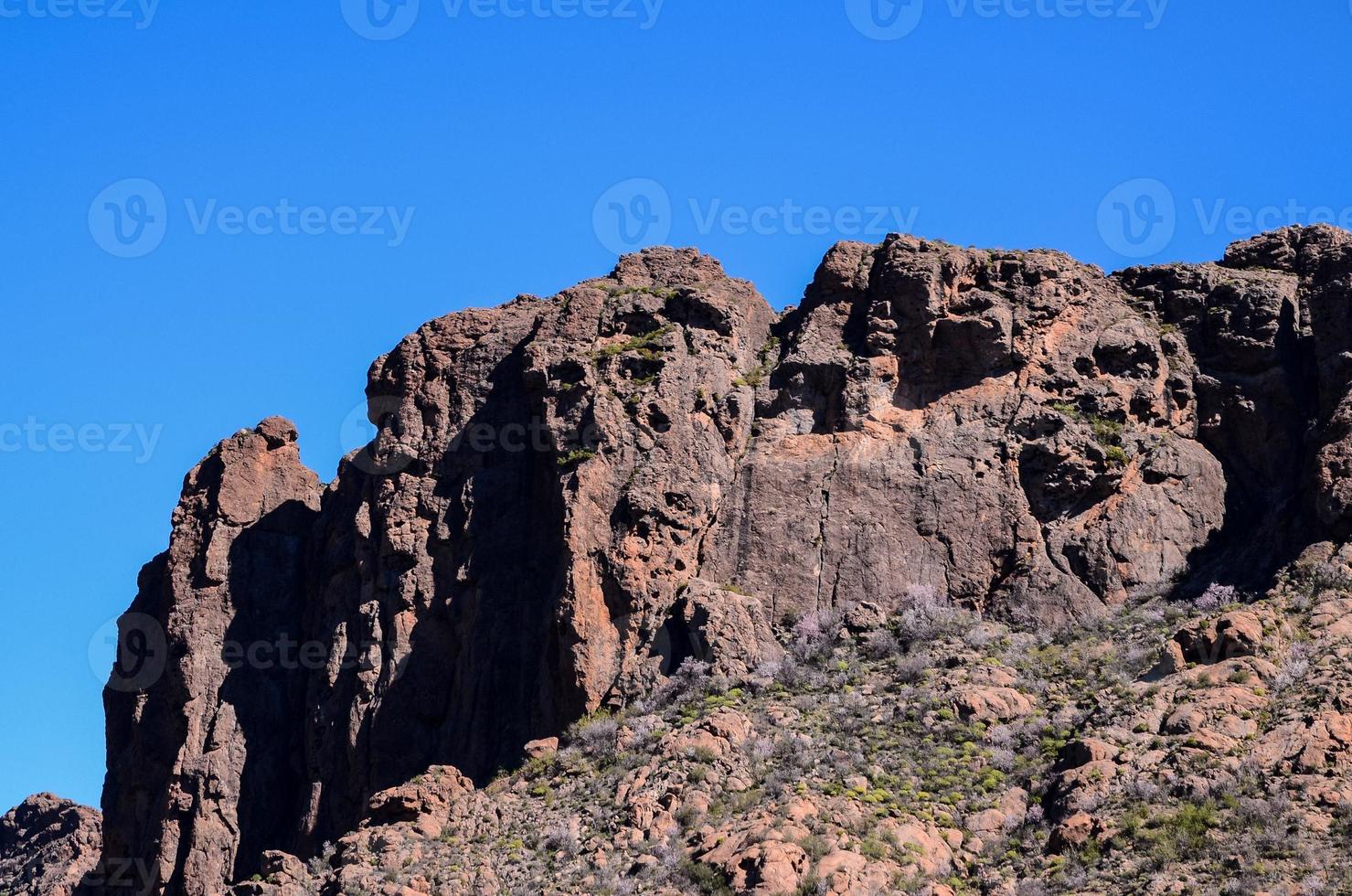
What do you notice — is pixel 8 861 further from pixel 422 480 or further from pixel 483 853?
pixel 483 853

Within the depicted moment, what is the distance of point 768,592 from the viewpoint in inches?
2359

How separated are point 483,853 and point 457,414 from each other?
1787 centimetres

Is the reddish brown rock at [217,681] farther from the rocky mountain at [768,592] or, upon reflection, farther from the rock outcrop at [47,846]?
the rock outcrop at [47,846]

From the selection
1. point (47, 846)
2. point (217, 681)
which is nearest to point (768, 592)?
point (217, 681)

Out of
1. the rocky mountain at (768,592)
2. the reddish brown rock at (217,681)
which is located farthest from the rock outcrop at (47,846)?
the rocky mountain at (768,592)

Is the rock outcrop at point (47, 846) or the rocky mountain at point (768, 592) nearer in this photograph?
the rocky mountain at point (768, 592)

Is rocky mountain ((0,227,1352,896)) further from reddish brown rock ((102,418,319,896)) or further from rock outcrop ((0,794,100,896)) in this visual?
rock outcrop ((0,794,100,896))

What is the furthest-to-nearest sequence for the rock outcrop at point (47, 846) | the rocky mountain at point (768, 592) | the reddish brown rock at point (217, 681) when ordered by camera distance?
the rock outcrop at point (47, 846) < the reddish brown rock at point (217, 681) < the rocky mountain at point (768, 592)

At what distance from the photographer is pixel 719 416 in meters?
63.0

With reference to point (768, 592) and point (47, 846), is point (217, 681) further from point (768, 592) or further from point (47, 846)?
point (47, 846)

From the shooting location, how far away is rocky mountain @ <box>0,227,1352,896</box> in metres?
50.6

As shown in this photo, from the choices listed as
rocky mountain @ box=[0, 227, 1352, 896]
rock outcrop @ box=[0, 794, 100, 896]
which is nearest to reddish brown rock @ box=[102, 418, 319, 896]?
rocky mountain @ box=[0, 227, 1352, 896]

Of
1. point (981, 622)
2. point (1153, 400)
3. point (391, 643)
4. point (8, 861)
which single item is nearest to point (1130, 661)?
point (981, 622)

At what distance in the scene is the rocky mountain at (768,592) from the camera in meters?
50.6
